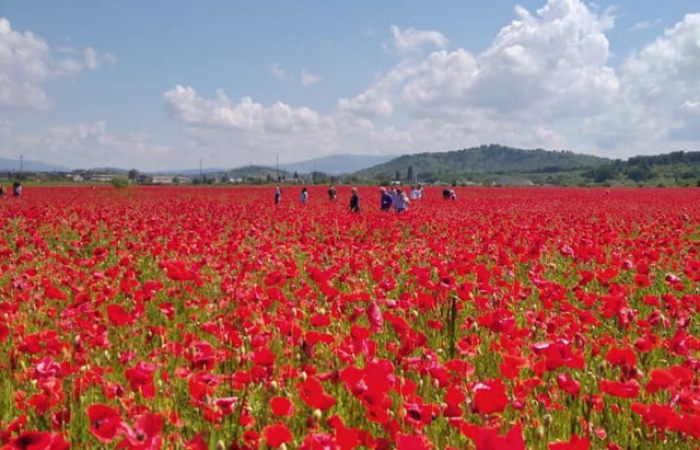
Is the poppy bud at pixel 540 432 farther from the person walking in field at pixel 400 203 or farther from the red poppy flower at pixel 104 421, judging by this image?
the person walking in field at pixel 400 203

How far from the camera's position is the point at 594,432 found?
2.96 m

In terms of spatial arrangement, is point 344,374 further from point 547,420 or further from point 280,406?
point 547,420

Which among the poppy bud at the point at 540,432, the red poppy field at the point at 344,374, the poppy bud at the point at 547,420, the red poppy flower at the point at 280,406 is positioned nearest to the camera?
the red poppy flower at the point at 280,406

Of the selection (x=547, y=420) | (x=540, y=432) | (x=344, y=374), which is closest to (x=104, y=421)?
(x=344, y=374)

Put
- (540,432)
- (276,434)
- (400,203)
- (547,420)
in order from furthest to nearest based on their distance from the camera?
1. (400,203)
2. (547,420)
3. (540,432)
4. (276,434)

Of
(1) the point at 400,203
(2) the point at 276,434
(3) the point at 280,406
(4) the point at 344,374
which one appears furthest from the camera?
(1) the point at 400,203

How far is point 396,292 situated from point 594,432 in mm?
3975

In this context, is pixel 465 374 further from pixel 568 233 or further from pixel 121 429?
pixel 568 233


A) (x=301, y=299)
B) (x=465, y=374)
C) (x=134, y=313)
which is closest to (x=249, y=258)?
(x=301, y=299)

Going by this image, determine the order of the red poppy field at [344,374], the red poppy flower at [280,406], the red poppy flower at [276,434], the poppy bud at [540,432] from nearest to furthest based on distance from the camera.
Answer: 1. the red poppy flower at [276,434]
2. the red poppy flower at [280,406]
3. the red poppy field at [344,374]
4. the poppy bud at [540,432]

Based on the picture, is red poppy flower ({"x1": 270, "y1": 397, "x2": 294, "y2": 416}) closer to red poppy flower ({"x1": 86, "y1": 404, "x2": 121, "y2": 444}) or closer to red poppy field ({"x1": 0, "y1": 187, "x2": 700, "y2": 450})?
red poppy field ({"x1": 0, "y1": 187, "x2": 700, "y2": 450})

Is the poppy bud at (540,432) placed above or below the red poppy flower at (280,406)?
below

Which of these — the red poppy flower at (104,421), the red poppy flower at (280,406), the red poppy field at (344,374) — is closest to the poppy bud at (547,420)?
the red poppy field at (344,374)

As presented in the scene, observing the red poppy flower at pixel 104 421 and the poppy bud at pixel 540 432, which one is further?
the poppy bud at pixel 540 432
